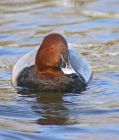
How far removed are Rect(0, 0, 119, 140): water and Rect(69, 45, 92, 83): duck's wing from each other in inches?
5.4

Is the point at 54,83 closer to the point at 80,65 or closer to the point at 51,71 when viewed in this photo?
the point at 51,71

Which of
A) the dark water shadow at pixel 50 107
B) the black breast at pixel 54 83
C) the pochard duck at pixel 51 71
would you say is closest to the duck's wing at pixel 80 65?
the pochard duck at pixel 51 71

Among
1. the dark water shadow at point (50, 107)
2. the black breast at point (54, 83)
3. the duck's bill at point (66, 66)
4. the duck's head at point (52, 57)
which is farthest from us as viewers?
the black breast at point (54, 83)

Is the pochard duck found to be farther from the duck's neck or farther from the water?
the water

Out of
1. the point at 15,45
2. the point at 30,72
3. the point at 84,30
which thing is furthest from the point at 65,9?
the point at 30,72

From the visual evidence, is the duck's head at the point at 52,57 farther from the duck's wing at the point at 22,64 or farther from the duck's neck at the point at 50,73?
the duck's wing at the point at 22,64

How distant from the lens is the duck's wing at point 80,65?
1104 centimetres

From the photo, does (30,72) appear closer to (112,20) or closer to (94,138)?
(94,138)

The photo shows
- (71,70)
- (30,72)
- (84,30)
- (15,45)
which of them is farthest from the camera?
(84,30)

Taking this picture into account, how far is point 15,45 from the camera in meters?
12.9

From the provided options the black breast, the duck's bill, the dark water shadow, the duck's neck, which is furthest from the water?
the duck's bill

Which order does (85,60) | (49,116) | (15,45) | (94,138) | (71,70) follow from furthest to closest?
(15,45), (85,60), (71,70), (49,116), (94,138)

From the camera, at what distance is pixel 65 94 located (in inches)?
408

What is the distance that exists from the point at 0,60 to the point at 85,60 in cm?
148
